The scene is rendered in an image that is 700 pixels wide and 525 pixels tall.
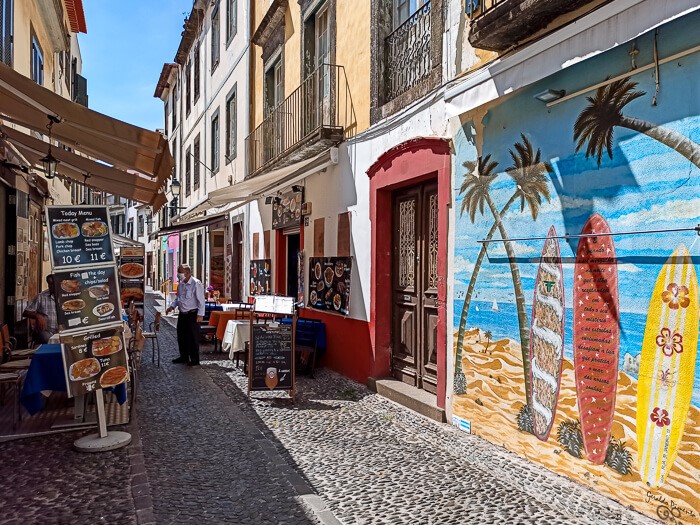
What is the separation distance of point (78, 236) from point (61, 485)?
2192mm

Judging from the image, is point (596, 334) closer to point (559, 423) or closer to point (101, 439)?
point (559, 423)

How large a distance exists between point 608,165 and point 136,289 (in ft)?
43.0

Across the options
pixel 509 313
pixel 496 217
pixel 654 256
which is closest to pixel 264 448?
pixel 509 313

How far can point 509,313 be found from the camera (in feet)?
17.3

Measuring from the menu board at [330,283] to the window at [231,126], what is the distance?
7.99 metres

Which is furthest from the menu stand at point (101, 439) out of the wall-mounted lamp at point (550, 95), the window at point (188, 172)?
the window at point (188, 172)

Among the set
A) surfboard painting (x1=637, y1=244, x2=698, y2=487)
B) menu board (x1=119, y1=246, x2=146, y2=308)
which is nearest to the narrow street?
surfboard painting (x1=637, y1=244, x2=698, y2=487)

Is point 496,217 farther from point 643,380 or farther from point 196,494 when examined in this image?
point 196,494

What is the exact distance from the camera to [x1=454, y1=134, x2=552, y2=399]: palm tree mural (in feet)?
16.2

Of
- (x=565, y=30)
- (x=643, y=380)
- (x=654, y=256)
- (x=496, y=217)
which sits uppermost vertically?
(x=565, y=30)

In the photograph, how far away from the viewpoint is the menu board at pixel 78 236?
551 centimetres

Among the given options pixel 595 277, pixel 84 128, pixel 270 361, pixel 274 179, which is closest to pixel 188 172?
pixel 274 179

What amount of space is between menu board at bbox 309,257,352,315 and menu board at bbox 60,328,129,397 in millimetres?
3659

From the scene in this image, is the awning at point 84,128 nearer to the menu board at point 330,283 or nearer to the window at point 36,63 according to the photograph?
the menu board at point 330,283
